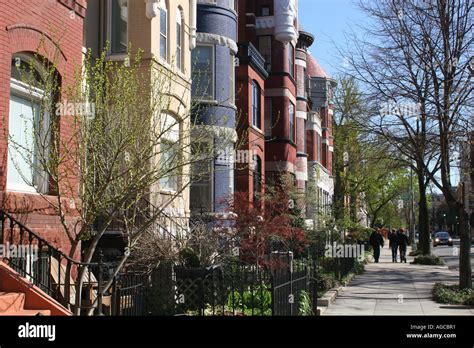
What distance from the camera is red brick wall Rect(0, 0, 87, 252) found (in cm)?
953

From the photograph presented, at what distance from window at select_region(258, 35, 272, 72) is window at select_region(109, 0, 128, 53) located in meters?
13.4

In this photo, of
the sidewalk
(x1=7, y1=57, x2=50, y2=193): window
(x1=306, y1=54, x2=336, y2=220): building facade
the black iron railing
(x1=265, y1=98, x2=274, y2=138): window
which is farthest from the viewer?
(x1=306, y1=54, x2=336, y2=220): building facade

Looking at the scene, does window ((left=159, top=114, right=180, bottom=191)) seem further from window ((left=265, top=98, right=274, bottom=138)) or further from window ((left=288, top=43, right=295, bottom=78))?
window ((left=288, top=43, right=295, bottom=78))

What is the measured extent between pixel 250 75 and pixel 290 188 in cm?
477

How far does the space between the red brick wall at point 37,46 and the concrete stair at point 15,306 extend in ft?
5.34

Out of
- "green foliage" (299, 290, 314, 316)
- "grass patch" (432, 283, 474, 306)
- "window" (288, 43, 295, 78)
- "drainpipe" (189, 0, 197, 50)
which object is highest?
"window" (288, 43, 295, 78)

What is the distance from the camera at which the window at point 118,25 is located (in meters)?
15.5

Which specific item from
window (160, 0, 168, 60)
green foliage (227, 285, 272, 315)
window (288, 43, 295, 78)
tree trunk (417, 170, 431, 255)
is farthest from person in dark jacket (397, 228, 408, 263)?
green foliage (227, 285, 272, 315)

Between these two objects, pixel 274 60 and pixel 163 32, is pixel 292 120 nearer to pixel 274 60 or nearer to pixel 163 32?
pixel 274 60

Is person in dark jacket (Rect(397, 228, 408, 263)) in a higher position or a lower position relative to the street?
→ higher

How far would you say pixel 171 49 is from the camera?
16.3 m
